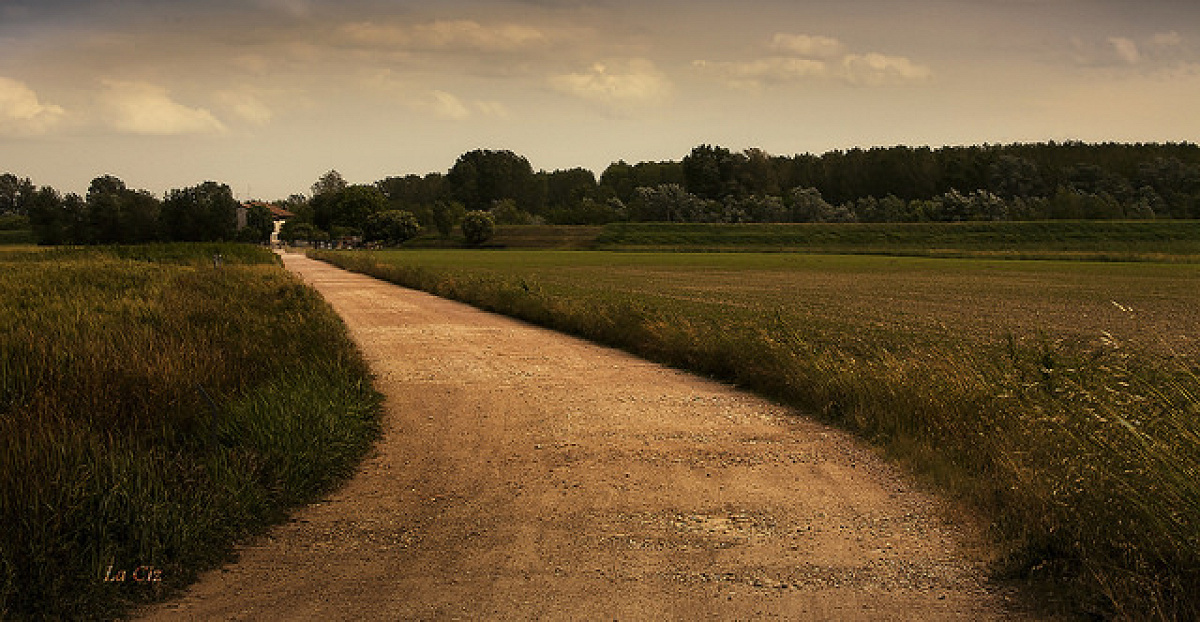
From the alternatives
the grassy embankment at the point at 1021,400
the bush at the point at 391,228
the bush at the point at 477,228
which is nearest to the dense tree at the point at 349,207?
the bush at the point at 391,228

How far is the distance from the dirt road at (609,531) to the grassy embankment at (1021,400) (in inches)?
22.9

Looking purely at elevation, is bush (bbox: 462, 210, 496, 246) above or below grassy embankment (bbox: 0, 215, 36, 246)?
below

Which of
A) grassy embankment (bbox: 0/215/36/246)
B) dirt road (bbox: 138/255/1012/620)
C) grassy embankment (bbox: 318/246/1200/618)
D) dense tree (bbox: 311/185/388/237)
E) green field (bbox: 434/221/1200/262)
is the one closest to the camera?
grassy embankment (bbox: 318/246/1200/618)

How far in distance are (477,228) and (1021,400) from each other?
5063 inches

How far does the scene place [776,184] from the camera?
18138 centimetres

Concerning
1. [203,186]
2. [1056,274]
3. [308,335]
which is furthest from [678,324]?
[203,186]

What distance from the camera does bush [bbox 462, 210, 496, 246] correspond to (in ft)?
442

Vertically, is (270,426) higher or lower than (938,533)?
higher

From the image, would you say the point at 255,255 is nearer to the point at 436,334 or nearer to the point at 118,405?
the point at 436,334

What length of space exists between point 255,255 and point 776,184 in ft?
454

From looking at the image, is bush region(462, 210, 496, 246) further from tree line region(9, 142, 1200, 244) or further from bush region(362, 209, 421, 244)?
bush region(362, 209, 421, 244)

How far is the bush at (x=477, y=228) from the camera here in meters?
135

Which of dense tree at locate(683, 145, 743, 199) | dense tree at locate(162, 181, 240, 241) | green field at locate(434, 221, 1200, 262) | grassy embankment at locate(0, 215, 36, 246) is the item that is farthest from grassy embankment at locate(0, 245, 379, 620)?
dense tree at locate(683, 145, 743, 199)

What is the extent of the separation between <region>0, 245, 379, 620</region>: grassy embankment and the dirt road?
1.17 ft
